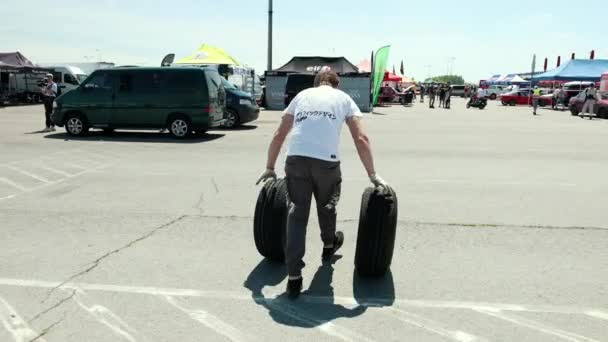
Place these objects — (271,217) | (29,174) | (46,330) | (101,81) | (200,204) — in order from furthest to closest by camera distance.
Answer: (101,81)
(29,174)
(200,204)
(271,217)
(46,330)

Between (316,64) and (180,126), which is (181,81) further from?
(316,64)

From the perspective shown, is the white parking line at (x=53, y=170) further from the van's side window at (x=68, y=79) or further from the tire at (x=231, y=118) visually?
the van's side window at (x=68, y=79)

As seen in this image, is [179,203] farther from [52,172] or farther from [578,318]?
[578,318]

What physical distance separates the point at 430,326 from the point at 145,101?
39.5ft

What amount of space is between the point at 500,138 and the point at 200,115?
8.92m

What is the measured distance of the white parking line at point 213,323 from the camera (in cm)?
331

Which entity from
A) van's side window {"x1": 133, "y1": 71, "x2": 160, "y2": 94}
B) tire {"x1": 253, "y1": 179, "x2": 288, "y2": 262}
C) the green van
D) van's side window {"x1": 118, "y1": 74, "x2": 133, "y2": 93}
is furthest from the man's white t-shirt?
van's side window {"x1": 118, "y1": 74, "x2": 133, "y2": 93}

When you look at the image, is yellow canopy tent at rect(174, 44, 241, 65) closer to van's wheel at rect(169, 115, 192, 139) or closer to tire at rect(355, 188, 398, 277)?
van's wheel at rect(169, 115, 192, 139)

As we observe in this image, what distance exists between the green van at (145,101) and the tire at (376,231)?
10.3 meters

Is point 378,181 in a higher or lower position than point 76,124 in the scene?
higher

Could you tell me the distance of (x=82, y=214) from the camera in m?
6.27

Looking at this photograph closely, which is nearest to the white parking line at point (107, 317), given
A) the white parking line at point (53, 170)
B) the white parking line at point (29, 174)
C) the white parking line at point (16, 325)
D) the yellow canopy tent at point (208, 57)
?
the white parking line at point (16, 325)

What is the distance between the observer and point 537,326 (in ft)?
11.5

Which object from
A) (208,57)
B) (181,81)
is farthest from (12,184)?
(208,57)
